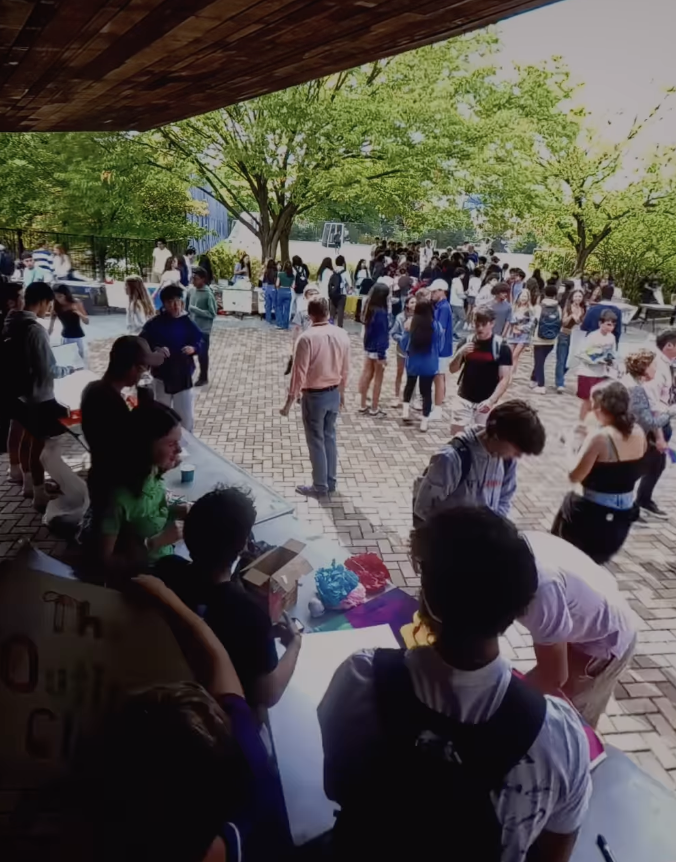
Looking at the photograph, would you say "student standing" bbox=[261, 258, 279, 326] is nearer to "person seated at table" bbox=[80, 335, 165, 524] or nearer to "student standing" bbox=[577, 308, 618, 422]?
"student standing" bbox=[577, 308, 618, 422]

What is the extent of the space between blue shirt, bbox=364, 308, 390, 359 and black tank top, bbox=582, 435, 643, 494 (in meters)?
4.60

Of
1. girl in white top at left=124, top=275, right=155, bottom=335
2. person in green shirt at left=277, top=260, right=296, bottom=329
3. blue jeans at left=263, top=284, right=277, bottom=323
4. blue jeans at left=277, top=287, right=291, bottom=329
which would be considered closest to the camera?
girl in white top at left=124, top=275, right=155, bottom=335

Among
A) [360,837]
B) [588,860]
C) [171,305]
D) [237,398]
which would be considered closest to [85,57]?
[171,305]

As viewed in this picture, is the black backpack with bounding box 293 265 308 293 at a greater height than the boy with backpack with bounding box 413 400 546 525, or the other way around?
the black backpack with bounding box 293 265 308 293

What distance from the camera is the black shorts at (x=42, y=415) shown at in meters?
4.98

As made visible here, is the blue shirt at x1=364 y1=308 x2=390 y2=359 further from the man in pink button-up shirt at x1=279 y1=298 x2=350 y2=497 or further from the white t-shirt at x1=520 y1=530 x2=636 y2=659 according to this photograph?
the white t-shirt at x1=520 y1=530 x2=636 y2=659

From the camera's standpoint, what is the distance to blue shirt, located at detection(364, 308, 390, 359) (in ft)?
26.2

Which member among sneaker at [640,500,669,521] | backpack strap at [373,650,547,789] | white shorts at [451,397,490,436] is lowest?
sneaker at [640,500,669,521]

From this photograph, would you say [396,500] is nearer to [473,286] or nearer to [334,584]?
[334,584]

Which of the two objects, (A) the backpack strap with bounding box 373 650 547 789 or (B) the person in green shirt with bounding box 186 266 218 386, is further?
(B) the person in green shirt with bounding box 186 266 218 386

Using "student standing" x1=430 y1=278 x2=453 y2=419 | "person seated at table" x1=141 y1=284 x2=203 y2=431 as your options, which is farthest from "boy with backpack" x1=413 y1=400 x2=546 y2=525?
"student standing" x1=430 y1=278 x2=453 y2=419

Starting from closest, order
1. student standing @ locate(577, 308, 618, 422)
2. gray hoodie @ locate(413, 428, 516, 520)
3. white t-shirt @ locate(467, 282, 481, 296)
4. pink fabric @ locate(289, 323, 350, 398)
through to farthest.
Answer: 1. gray hoodie @ locate(413, 428, 516, 520)
2. pink fabric @ locate(289, 323, 350, 398)
3. student standing @ locate(577, 308, 618, 422)
4. white t-shirt @ locate(467, 282, 481, 296)

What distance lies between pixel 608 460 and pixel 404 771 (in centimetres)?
274

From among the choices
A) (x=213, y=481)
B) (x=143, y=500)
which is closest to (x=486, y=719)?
(x=143, y=500)
